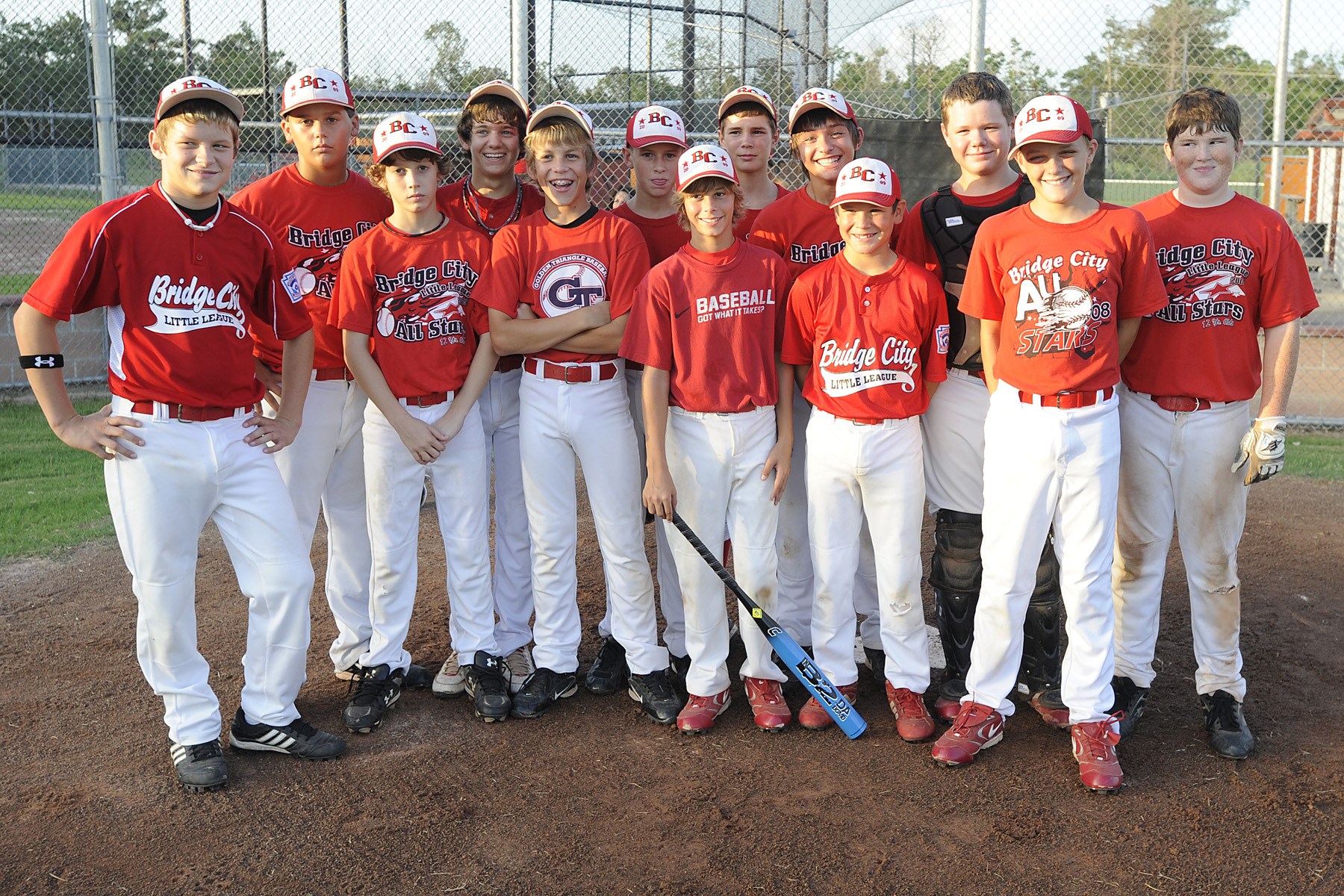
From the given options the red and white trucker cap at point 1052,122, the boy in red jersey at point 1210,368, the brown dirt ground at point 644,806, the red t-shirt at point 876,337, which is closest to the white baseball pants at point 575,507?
the brown dirt ground at point 644,806

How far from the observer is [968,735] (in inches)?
133

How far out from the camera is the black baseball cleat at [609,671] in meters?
3.93

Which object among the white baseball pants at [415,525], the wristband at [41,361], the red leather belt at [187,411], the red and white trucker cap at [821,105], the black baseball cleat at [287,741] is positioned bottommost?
the black baseball cleat at [287,741]

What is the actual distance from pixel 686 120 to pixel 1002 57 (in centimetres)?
258

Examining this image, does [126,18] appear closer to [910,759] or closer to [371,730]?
[371,730]

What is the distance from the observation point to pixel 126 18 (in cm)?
1191

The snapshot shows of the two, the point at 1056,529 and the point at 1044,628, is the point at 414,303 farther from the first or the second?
the point at 1044,628

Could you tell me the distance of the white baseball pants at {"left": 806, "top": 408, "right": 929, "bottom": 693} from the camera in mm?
3455

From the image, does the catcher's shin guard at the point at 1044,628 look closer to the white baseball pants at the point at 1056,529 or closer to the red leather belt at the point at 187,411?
the white baseball pants at the point at 1056,529

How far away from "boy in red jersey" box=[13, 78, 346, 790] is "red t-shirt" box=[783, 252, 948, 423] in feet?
5.86

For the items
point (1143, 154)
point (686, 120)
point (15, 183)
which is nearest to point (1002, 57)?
point (686, 120)

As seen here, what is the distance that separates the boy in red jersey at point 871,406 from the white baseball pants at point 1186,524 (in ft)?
2.28

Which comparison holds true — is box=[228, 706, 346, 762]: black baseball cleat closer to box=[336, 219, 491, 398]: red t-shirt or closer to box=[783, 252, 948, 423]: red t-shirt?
box=[336, 219, 491, 398]: red t-shirt

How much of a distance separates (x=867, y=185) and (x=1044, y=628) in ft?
5.41
